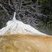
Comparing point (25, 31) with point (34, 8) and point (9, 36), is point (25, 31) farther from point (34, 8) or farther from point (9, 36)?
point (34, 8)

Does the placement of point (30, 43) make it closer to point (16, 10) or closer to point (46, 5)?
point (16, 10)

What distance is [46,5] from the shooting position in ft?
5.35

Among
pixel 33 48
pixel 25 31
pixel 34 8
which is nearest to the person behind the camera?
pixel 33 48

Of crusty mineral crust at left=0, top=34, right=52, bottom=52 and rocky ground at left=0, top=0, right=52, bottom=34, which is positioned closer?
crusty mineral crust at left=0, top=34, right=52, bottom=52

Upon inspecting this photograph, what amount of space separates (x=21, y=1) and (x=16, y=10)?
0.30 feet

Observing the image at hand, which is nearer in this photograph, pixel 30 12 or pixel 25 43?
pixel 25 43

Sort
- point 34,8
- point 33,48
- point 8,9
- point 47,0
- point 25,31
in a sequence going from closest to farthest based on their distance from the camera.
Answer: point 33,48
point 25,31
point 8,9
point 34,8
point 47,0

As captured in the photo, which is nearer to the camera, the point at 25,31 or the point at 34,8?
the point at 25,31

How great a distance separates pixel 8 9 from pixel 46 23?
1.07ft

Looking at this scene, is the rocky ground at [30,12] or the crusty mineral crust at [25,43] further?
the rocky ground at [30,12]

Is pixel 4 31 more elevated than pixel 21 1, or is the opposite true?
pixel 21 1

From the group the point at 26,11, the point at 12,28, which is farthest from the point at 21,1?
the point at 12,28

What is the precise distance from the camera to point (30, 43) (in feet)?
3.40

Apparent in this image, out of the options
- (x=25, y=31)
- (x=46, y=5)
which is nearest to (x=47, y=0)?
(x=46, y=5)
